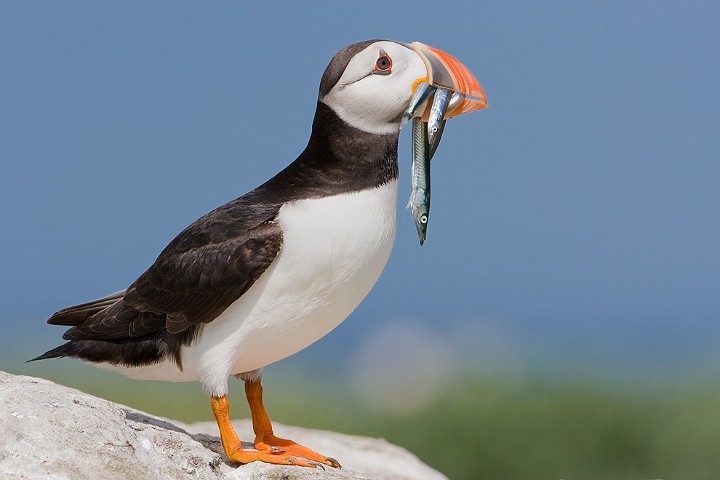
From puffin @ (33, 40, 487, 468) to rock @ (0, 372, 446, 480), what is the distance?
0.72 feet

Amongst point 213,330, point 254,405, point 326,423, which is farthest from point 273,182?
point 326,423

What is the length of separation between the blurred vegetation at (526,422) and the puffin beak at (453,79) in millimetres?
Answer: 5247

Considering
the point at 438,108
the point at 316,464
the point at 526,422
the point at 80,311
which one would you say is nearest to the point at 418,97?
the point at 438,108

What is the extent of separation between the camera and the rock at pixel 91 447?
4.88 meters

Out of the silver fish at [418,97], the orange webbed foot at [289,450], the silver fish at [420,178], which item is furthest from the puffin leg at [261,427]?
the silver fish at [418,97]

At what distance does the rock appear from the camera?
4.88 metres

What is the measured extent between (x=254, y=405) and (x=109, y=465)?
5.60 feet

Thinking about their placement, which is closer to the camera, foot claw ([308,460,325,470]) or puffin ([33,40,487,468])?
puffin ([33,40,487,468])

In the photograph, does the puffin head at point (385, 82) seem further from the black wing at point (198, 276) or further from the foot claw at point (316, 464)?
the foot claw at point (316, 464)

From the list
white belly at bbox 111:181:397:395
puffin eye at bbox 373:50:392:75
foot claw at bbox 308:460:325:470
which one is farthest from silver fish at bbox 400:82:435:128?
foot claw at bbox 308:460:325:470

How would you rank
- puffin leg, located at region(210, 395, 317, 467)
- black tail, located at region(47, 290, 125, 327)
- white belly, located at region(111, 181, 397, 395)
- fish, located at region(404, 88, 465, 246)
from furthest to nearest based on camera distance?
1. black tail, located at region(47, 290, 125, 327)
2. puffin leg, located at region(210, 395, 317, 467)
3. fish, located at region(404, 88, 465, 246)
4. white belly, located at region(111, 181, 397, 395)

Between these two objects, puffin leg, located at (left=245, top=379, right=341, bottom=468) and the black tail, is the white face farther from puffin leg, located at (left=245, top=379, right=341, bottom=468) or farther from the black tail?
the black tail

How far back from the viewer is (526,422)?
11203 millimetres

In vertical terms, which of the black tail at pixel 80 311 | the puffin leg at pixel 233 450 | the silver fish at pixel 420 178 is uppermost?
the silver fish at pixel 420 178
